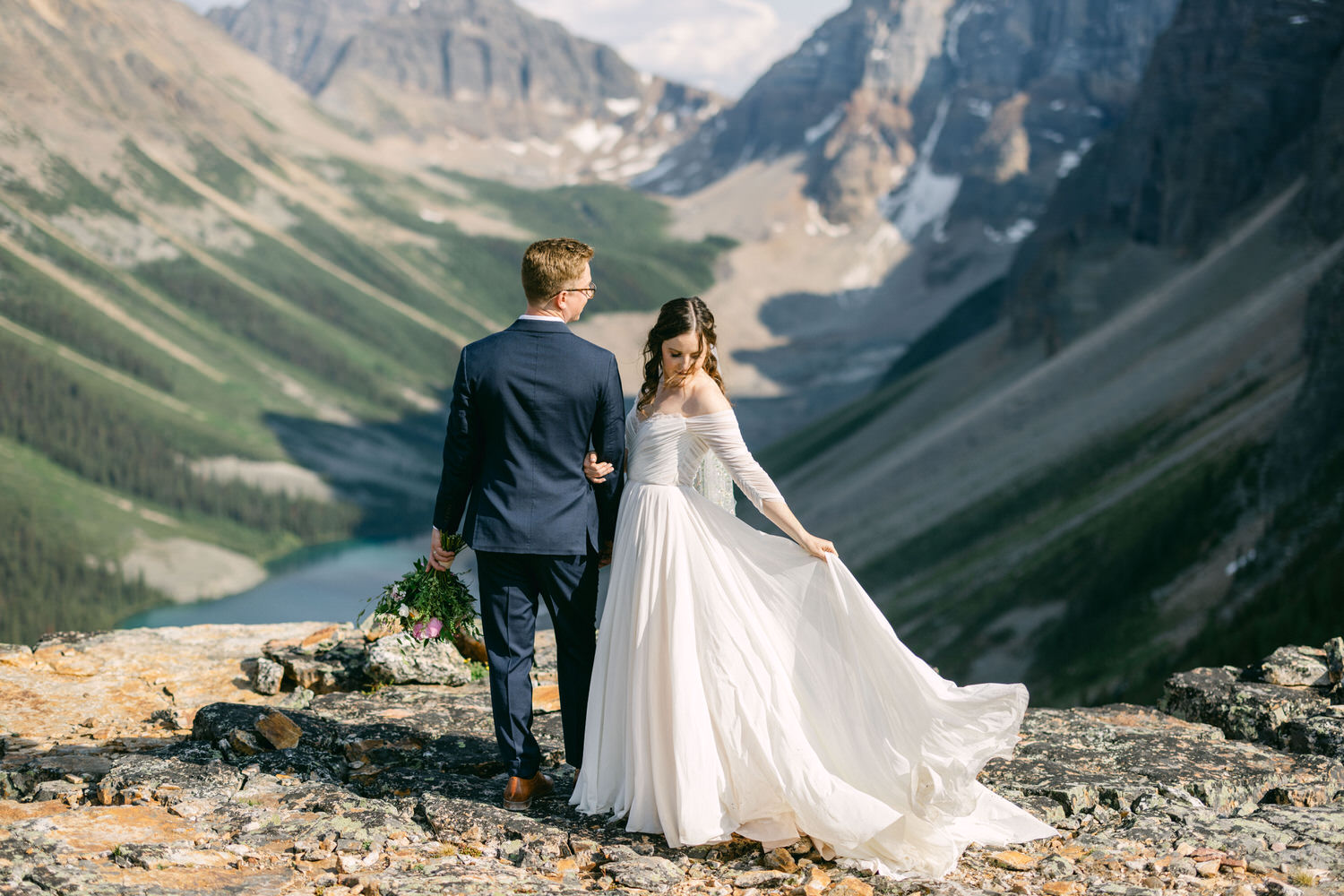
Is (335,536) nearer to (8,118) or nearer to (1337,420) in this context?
(8,118)

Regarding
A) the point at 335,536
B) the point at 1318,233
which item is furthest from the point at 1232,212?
the point at 335,536

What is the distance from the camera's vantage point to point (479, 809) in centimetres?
692

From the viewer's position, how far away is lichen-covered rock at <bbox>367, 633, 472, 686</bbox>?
1021cm

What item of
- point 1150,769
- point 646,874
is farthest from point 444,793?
point 1150,769

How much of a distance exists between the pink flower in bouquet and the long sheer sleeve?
2.25 metres

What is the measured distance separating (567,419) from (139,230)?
211 meters

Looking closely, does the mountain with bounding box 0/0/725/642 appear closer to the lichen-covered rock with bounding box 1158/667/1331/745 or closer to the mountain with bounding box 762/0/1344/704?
the mountain with bounding box 762/0/1344/704

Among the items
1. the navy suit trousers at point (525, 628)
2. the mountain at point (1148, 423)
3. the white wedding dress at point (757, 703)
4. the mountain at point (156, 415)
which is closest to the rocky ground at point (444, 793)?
the white wedding dress at point (757, 703)

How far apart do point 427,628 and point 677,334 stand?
8.80 feet

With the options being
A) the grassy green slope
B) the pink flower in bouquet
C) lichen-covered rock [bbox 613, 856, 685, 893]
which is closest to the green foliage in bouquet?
the pink flower in bouquet

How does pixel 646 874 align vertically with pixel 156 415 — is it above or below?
below

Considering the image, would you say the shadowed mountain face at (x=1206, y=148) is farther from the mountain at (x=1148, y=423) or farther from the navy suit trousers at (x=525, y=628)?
the navy suit trousers at (x=525, y=628)

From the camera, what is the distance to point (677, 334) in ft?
21.9

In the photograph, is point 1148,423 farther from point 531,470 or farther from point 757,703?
point 531,470
